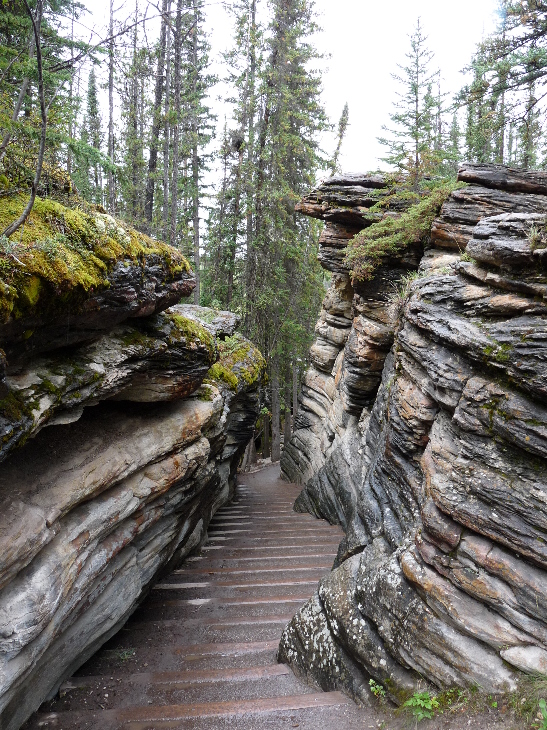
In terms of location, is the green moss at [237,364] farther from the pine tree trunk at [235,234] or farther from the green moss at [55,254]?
the pine tree trunk at [235,234]

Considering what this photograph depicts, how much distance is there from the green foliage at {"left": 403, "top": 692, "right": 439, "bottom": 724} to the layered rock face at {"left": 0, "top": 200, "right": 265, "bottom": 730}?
3511 millimetres

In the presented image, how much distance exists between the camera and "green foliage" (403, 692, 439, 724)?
3801mm

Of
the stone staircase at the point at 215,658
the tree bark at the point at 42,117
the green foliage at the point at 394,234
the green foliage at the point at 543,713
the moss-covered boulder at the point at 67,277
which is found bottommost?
the stone staircase at the point at 215,658

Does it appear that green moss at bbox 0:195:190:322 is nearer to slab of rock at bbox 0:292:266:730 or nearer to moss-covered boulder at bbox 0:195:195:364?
moss-covered boulder at bbox 0:195:195:364

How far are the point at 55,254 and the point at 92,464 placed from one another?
2490mm

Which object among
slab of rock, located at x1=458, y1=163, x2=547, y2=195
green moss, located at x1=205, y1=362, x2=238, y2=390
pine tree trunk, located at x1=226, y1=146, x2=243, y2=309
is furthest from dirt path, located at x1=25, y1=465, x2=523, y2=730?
pine tree trunk, located at x1=226, y1=146, x2=243, y2=309

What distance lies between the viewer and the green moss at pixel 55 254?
3.50m

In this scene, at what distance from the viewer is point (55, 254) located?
12.9 feet

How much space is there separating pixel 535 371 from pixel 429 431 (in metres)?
1.84

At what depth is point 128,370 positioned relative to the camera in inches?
208

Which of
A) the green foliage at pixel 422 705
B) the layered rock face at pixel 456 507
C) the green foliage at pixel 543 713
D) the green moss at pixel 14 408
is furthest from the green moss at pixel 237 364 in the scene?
the green foliage at pixel 543 713

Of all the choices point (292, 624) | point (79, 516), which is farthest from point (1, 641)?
point (292, 624)

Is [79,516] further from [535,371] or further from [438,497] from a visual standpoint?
[535,371]

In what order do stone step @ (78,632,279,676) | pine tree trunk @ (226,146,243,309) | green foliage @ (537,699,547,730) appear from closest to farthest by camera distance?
green foliage @ (537,699,547,730) → stone step @ (78,632,279,676) → pine tree trunk @ (226,146,243,309)
